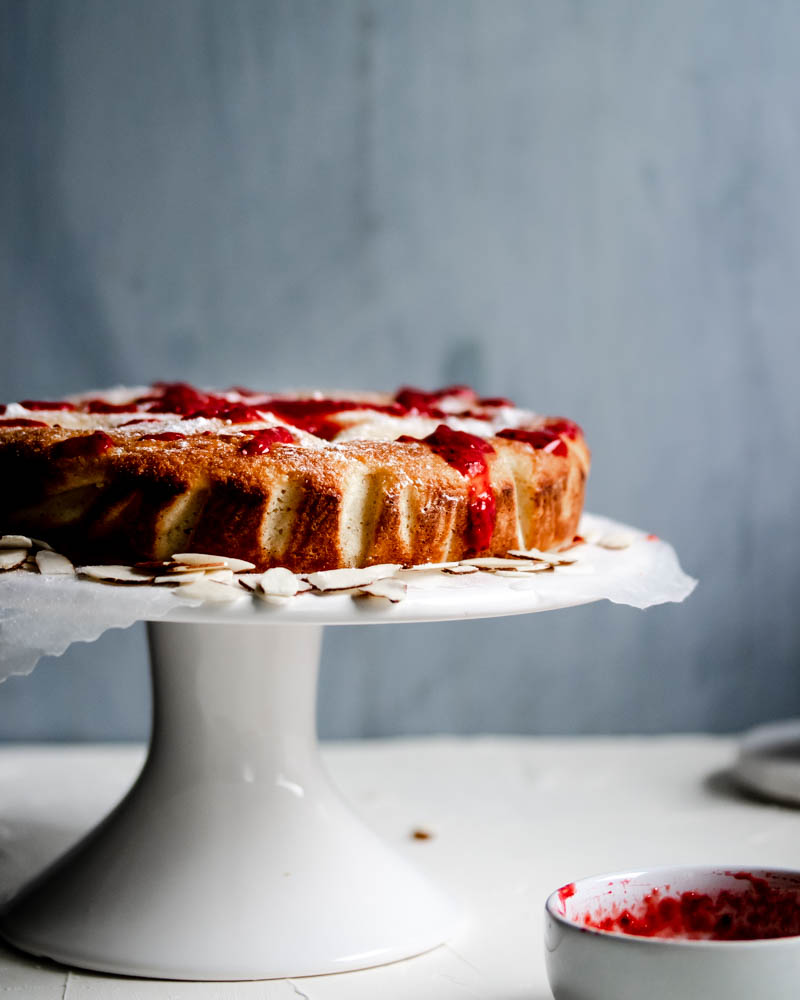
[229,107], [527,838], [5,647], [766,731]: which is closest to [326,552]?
[5,647]

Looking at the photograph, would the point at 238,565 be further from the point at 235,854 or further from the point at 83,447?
the point at 235,854

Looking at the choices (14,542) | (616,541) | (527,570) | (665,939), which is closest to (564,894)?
(665,939)

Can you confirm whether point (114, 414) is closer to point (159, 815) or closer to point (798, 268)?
point (159, 815)

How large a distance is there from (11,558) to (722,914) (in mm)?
509

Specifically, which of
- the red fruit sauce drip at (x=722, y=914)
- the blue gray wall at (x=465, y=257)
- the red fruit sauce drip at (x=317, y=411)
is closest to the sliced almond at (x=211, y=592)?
the red fruit sauce drip at (x=317, y=411)

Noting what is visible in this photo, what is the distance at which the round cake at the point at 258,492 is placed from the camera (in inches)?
30.6

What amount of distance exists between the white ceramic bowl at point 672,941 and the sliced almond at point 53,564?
36 cm

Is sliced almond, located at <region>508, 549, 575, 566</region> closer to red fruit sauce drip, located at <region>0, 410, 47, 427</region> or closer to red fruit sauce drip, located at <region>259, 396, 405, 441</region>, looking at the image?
red fruit sauce drip, located at <region>259, 396, 405, 441</region>

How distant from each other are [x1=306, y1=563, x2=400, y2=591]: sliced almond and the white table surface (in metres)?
0.30

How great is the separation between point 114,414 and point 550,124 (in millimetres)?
945

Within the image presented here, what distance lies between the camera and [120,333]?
162 centimetres

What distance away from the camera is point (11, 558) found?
0.77 meters

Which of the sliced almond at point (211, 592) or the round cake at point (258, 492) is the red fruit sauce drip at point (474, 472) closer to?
the round cake at point (258, 492)

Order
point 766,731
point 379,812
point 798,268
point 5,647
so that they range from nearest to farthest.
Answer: point 5,647 → point 379,812 → point 766,731 → point 798,268
